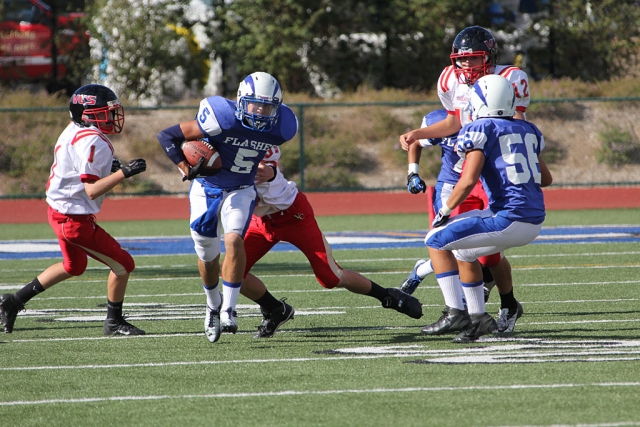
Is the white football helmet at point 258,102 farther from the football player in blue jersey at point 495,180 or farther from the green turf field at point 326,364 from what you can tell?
the green turf field at point 326,364

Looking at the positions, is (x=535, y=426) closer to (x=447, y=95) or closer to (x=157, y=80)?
(x=447, y=95)

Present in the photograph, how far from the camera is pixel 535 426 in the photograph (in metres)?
3.56

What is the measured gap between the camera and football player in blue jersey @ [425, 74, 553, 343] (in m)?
5.18

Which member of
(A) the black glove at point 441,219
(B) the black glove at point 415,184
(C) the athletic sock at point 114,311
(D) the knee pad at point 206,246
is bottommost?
(C) the athletic sock at point 114,311

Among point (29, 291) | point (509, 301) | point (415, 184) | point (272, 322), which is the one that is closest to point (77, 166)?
point (29, 291)

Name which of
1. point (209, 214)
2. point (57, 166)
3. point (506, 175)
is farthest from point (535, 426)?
point (57, 166)

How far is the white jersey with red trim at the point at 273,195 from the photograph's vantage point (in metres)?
5.77

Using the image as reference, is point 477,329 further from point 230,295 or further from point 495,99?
point 230,295

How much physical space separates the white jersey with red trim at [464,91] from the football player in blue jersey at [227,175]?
4.08 feet

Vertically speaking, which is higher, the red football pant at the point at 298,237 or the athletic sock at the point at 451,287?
the red football pant at the point at 298,237

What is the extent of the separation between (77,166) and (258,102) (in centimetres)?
128

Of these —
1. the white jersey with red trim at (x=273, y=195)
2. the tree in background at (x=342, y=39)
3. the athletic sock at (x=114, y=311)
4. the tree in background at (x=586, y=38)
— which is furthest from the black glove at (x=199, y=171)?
the tree in background at (x=586, y=38)

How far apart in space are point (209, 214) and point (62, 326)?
1.54 metres

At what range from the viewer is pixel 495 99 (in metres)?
5.29
